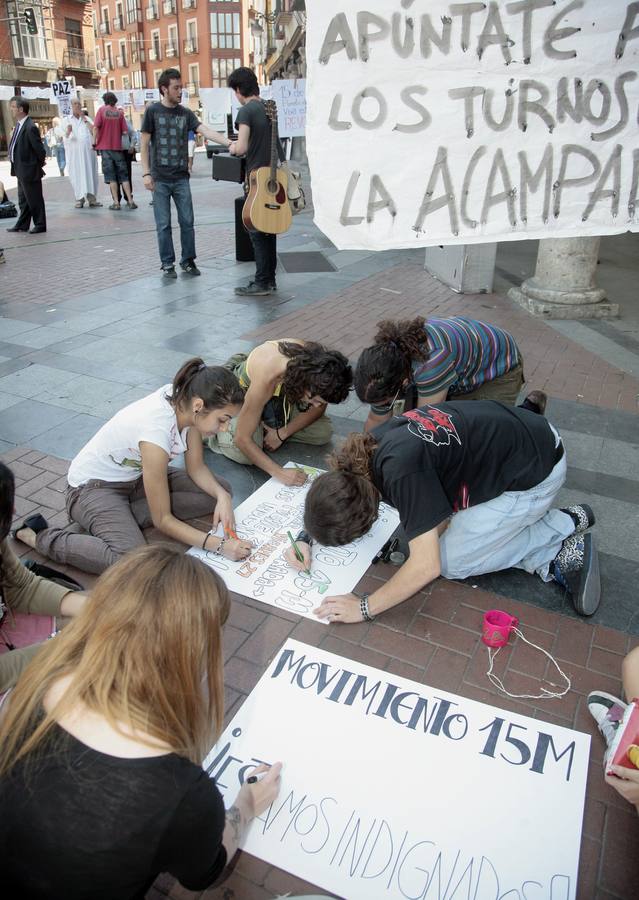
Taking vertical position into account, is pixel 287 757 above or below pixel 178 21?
below

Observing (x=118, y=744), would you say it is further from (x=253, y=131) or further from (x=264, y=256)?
(x=253, y=131)

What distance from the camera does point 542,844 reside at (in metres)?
1.67

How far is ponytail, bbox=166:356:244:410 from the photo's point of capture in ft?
8.27

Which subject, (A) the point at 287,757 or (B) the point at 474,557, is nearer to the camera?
(A) the point at 287,757

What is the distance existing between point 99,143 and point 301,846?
12199 millimetres

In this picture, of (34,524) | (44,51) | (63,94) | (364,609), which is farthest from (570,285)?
(44,51)

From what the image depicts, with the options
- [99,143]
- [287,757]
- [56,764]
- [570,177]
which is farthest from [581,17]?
[99,143]

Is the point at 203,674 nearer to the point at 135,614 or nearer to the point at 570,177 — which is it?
the point at 135,614

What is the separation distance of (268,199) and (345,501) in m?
4.98

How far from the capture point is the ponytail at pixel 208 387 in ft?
8.27

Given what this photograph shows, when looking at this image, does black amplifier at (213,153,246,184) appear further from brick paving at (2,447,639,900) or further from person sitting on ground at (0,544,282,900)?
person sitting on ground at (0,544,282,900)

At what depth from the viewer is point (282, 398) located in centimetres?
353

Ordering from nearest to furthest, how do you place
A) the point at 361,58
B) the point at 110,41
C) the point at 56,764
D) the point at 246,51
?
the point at 56,764 → the point at 361,58 → the point at 246,51 → the point at 110,41

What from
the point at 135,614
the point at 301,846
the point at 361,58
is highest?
the point at 361,58
